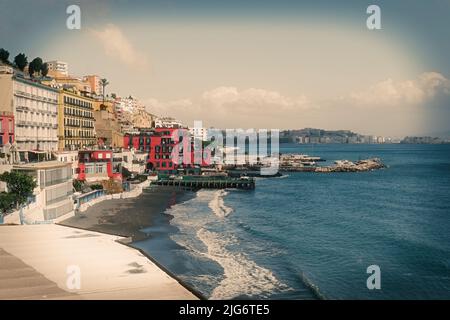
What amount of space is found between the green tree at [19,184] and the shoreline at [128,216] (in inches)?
204

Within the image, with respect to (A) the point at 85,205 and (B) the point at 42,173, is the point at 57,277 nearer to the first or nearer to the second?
(B) the point at 42,173

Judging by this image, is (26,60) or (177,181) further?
(177,181)

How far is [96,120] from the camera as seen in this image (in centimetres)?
11712

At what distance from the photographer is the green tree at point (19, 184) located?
4906 centimetres

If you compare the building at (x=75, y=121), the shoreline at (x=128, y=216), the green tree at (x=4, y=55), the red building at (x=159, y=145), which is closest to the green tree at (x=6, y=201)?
the shoreline at (x=128, y=216)

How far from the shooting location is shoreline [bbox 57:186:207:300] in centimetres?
5175

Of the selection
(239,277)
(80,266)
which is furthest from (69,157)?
(239,277)

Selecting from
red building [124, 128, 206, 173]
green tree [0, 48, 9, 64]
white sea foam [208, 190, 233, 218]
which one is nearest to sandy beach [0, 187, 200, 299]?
white sea foam [208, 190, 233, 218]

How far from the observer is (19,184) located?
49.3 meters

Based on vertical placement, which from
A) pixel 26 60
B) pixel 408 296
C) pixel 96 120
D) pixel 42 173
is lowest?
pixel 408 296

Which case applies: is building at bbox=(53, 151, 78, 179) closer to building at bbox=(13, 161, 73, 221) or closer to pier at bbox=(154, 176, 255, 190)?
building at bbox=(13, 161, 73, 221)
